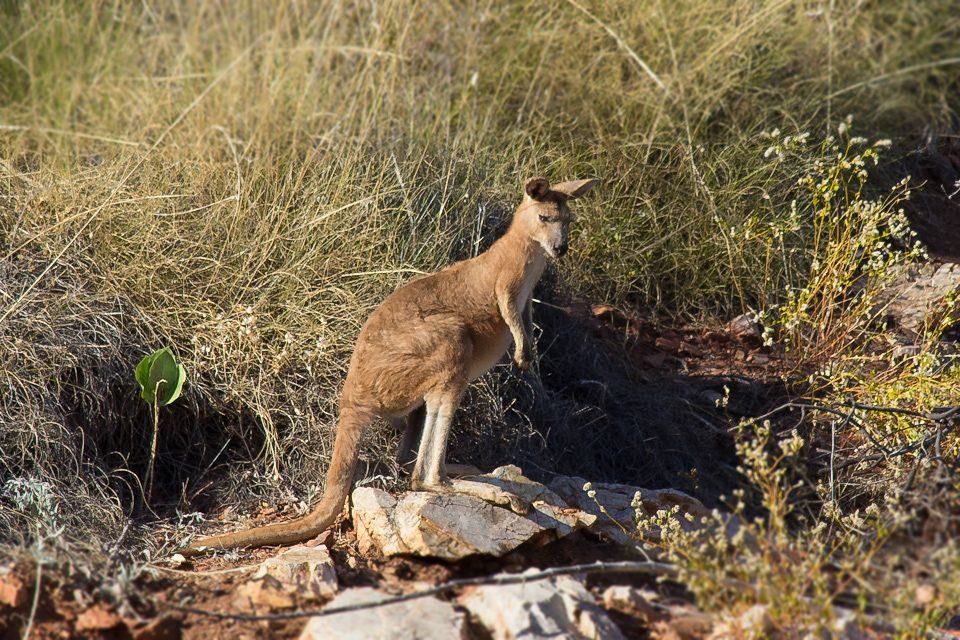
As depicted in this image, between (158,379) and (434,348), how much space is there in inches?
54.8

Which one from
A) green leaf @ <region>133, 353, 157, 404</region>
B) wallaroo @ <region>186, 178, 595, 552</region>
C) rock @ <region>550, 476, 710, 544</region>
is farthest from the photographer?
green leaf @ <region>133, 353, 157, 404</region>

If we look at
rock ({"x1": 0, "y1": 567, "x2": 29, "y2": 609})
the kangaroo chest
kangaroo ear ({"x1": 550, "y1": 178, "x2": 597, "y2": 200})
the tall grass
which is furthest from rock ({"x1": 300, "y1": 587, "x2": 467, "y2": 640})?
kangaroo ear ({"x1": 550, "y1": 178, "x2": 597, "y2": 200})

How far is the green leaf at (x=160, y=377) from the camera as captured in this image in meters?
5.37

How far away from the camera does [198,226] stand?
20.9 feet

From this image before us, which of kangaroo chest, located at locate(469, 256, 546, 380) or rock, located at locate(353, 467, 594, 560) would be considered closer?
rock, located at locate(353, 467, 594, 560)

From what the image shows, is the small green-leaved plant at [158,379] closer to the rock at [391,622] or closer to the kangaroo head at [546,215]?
the rock at [391,622]

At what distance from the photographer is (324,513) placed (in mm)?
4961

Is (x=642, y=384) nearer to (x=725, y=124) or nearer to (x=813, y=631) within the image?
(x=725, y=124)

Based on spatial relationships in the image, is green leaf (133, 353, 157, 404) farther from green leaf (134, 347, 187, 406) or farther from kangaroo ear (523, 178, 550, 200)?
kangaroo ear (523, 178, 550, 200)

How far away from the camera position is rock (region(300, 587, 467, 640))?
12.9 ft

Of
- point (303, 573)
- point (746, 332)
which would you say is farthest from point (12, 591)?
point (746, 332)

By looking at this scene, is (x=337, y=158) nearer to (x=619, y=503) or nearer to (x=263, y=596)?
(x=619, y=503)

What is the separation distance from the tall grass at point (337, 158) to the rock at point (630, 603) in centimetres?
198

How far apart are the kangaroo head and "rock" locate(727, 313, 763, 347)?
2206mm
